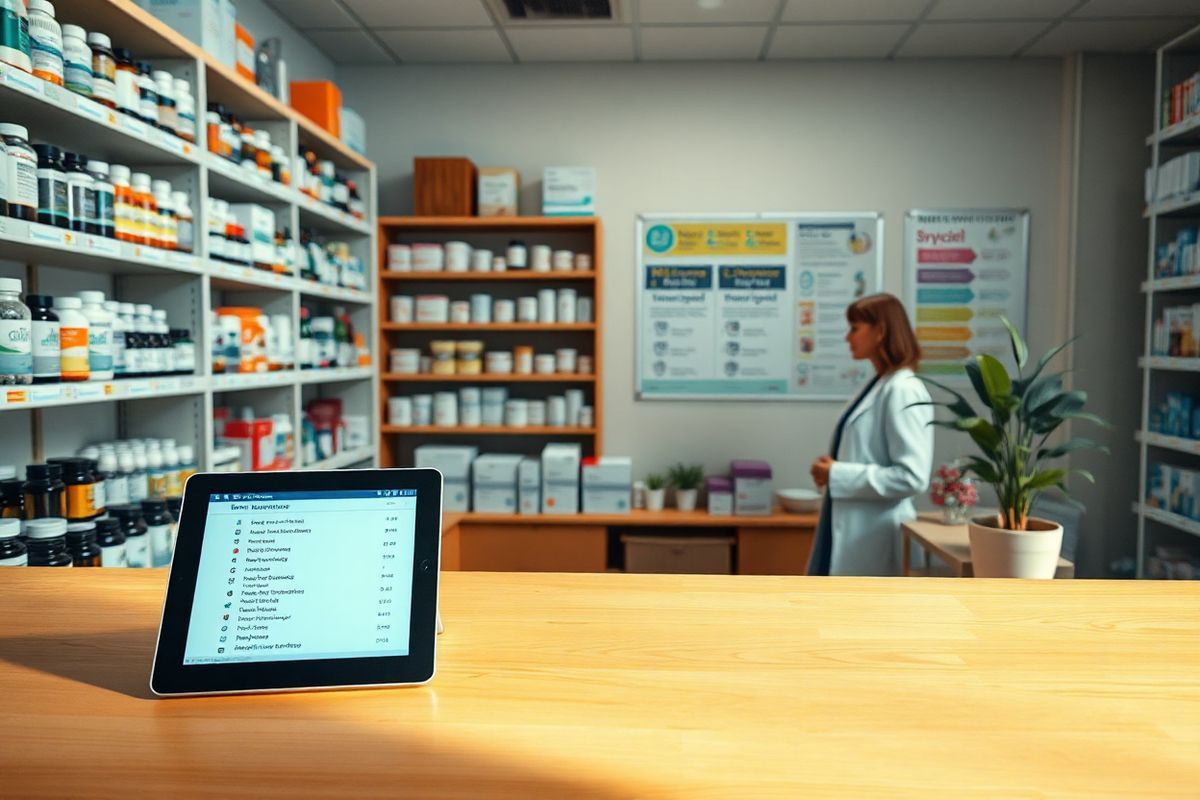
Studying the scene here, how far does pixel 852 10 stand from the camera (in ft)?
11.7

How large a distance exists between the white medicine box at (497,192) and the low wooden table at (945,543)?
245cm

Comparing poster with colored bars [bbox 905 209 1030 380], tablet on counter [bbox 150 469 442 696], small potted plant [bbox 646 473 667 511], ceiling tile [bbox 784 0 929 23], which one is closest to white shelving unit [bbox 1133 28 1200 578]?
poster with colored bars [bbox 905 209 1030 380]

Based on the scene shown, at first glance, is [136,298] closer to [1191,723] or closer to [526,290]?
[526,290]

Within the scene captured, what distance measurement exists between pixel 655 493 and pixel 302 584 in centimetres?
326

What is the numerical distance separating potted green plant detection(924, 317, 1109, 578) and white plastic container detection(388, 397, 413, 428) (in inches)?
110

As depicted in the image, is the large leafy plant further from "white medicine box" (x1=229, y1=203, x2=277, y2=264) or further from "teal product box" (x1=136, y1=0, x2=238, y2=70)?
"teal product box" (x1=136, y1=0, x2=238, y2=70)

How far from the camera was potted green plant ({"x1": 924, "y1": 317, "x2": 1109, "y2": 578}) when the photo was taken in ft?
6.63

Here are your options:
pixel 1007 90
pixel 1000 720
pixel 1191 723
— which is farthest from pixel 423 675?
pixel 1007 90

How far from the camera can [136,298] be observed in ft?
8.30

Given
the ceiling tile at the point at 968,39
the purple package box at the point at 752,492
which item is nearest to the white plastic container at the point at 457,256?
the purple package box at the point at 752,492

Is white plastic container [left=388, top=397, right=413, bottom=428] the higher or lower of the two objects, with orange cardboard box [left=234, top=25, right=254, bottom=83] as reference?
lower

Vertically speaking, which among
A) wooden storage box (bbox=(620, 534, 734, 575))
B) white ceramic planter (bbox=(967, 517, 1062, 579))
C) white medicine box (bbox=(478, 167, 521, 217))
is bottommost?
wooden storage box (bbox=(620, 534, 734, 575))

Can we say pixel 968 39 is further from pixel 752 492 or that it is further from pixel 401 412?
pixel 401 412

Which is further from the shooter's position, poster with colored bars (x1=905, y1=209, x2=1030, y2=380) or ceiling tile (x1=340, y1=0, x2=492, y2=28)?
poster with colored bars (x1=905, y1=209, x2=1030, y2=380)
